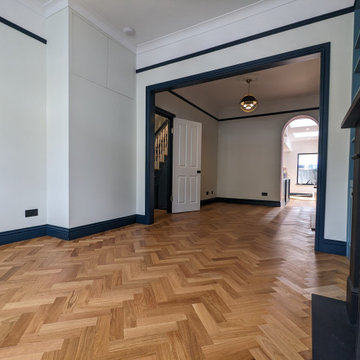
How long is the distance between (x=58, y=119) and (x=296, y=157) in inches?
491

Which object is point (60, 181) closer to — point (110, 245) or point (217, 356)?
point (110, 245)

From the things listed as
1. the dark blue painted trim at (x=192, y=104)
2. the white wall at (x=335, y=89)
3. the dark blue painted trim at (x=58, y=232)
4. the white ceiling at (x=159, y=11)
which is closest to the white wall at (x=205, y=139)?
the dark blue painted trim at (x=192, y=104)

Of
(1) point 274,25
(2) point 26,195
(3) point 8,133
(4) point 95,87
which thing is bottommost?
(2) point 26,195

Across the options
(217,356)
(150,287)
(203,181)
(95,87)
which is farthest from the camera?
(203,181)

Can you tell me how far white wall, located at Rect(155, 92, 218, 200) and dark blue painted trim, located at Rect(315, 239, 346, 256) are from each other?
3.76m

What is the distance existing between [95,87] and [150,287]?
2.78 m

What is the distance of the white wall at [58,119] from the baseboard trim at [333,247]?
3078mm

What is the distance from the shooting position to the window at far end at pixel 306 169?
11.9 meters

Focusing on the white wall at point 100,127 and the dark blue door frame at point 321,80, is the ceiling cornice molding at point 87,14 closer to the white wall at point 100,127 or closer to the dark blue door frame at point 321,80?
the white wall at point 100,127

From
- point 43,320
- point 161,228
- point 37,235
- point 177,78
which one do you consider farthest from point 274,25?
point 37,235

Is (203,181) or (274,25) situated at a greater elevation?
(274,25)

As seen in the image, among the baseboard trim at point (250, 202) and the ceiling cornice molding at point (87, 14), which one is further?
the baseboard trim at point (250, 202)

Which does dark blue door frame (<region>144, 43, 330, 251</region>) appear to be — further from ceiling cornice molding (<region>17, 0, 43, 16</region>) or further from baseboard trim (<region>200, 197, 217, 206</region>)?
baseboard trim (<region>200, 197, 217, 206</region>)

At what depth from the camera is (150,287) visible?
5.57ft
